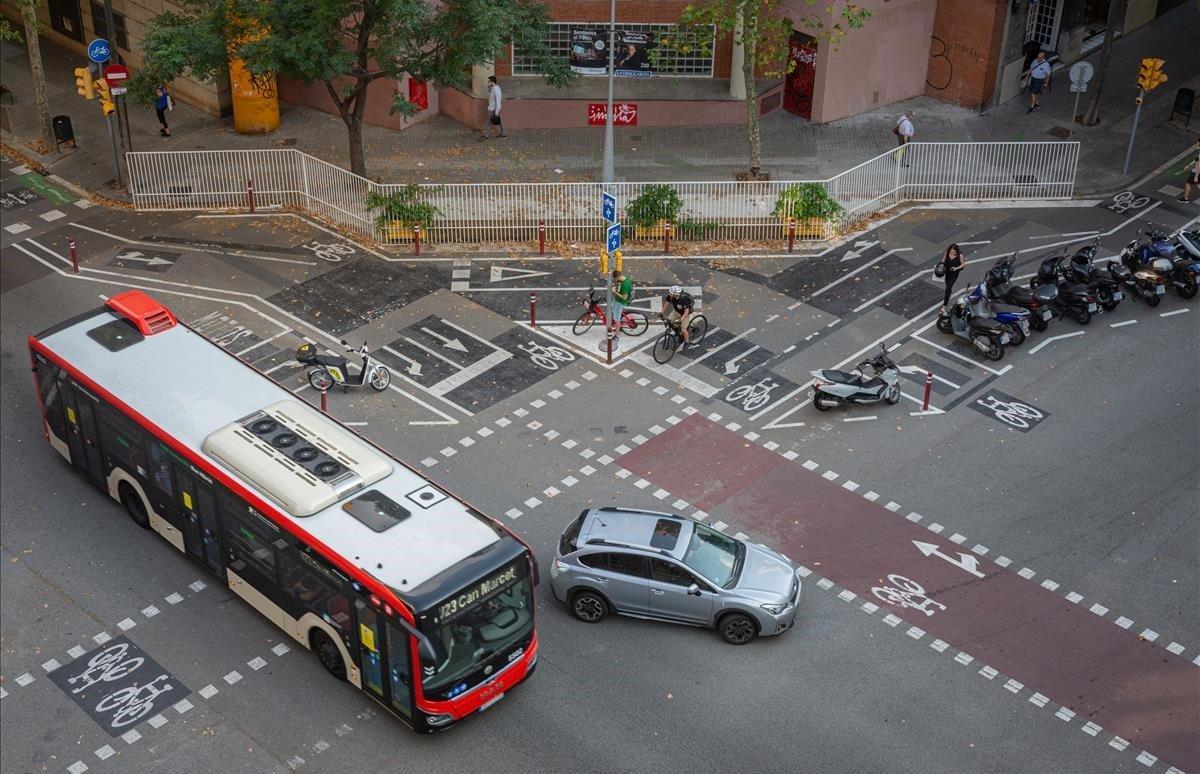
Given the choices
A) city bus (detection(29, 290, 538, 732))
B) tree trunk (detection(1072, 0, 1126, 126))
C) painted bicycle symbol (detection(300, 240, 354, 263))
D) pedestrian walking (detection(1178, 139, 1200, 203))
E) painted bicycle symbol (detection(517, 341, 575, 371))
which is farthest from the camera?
tree trunk (detection(1072, 0, 1126, 126))

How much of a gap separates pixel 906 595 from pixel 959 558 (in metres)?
1.51

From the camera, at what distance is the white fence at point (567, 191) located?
115ft

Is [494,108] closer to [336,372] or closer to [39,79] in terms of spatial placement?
[39,79]

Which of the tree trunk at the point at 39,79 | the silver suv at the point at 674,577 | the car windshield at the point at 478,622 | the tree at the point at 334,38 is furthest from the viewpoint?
the tree trunk at the point at 39,79

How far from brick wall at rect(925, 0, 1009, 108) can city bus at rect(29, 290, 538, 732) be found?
26122 millimetres

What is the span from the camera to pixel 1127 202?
37.1 m

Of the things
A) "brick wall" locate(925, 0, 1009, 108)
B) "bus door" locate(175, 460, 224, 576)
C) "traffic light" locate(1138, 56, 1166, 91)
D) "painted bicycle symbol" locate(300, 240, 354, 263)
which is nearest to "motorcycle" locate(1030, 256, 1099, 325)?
"traffic light" locate(1138, 56, 1166, 91)

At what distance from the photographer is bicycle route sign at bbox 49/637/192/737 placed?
21.3 meters

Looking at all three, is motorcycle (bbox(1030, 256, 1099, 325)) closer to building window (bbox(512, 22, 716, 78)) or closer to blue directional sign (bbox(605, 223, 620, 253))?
blue directional sign (bbox(605, 223, 620, 253))

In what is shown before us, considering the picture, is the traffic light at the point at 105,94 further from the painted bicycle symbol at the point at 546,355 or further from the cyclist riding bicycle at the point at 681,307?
the cyclist riding bicycle at the point at 681,307

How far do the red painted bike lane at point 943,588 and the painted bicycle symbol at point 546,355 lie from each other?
346 centimetres

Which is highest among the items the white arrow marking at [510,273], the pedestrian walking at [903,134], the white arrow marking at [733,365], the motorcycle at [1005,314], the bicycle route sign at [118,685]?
the pedestrian walking at [903,134]

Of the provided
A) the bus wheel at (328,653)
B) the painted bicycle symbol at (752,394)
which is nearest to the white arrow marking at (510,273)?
the painted bicycle symbol at (752,394)

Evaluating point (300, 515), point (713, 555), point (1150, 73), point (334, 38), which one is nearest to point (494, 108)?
point (334, 38)
